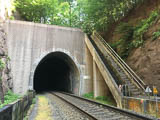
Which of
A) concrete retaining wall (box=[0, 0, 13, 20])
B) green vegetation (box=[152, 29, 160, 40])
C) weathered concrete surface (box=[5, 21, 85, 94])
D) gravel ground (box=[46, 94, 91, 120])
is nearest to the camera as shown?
gravel ground (box=[46, 94, 91, 120])

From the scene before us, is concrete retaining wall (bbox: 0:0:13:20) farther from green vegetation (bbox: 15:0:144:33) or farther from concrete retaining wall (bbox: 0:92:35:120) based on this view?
concrete retaining wall (bbox: 0:92:35:120)

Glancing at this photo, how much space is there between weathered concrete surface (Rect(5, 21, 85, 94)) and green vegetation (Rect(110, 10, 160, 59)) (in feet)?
17.7

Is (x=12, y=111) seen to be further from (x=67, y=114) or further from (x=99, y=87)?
(x=99, y=87)

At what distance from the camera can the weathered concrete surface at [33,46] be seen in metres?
13.8

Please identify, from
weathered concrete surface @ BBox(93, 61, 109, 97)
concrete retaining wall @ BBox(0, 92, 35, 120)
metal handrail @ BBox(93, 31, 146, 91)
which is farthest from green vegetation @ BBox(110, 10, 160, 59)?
concrete retaining wall @ BBox(0, 92, 35, 120)

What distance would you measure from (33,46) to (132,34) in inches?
416

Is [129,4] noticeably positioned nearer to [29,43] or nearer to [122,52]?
[122,52]

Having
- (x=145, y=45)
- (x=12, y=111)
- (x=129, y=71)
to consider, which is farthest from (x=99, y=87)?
(x=12, y=111)

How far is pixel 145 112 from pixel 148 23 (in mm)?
7461

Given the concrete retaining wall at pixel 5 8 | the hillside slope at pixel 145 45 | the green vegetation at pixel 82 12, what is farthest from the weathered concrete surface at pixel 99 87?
the concrete retaining wall at pixel 5 8

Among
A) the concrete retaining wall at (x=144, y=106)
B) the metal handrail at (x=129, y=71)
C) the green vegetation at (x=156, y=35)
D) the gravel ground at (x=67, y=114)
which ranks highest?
the green vegetation at (x=156, y=35)

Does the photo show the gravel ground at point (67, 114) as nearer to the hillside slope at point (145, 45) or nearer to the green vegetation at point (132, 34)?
the hillside slope at point (145, 45)

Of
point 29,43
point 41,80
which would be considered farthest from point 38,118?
point 41,80

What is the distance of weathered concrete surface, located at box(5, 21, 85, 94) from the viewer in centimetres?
1377
